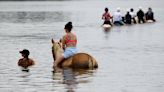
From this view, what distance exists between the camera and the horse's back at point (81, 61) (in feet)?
75.9

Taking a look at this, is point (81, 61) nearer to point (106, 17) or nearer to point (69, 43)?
point (69, 43)

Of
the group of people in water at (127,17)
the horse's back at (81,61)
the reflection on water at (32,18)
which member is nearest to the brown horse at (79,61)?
the horse's back at (81,61)

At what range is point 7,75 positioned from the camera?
22281 millimetres

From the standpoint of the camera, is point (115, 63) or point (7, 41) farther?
point (7, 41)

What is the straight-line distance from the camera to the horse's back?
23125 millimetres

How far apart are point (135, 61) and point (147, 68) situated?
2454mm

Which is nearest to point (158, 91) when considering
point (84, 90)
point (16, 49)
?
point (84, 90)

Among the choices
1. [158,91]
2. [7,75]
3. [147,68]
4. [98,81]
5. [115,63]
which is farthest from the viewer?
[115,63]

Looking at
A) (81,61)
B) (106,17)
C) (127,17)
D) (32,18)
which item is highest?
(106,17)

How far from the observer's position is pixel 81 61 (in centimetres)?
2333

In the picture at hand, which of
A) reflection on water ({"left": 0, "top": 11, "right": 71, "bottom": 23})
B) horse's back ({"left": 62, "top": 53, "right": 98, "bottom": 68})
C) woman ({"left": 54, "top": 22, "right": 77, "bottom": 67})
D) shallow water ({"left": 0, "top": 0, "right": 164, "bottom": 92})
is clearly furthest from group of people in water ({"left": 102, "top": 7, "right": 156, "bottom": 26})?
woman ({"left": 54, "top": 22, "right": 77, "bottom": 67})

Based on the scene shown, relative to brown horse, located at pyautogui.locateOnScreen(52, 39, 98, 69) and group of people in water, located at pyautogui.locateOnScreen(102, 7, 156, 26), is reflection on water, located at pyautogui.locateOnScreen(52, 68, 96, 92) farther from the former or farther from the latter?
group of people in water, located at pyautogui.locateOnScreen(102, 7, 156, 26)

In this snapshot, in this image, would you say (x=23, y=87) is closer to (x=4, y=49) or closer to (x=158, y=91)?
(x=158, y=91)

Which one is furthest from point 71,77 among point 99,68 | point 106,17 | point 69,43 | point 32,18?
point 32,18
